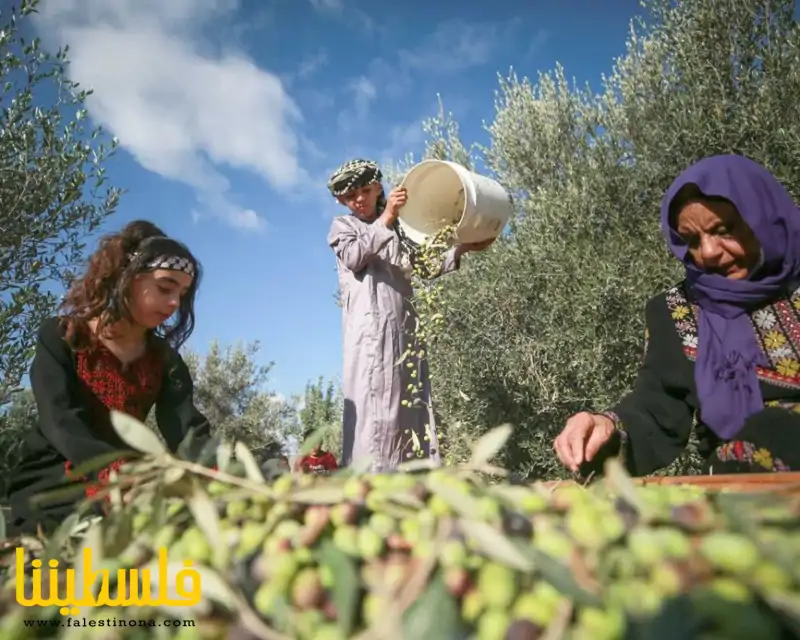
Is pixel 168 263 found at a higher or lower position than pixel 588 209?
lower

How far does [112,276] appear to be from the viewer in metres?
3.00

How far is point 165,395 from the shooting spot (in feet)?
10.1

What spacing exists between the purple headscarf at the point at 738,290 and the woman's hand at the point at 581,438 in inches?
20.2

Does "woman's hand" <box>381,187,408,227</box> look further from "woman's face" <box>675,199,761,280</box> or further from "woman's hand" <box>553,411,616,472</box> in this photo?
"woman's hand" <box>553,411,616,472</box>

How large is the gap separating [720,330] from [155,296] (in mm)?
2465

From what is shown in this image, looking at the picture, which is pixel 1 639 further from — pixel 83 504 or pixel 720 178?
pixel 720 178

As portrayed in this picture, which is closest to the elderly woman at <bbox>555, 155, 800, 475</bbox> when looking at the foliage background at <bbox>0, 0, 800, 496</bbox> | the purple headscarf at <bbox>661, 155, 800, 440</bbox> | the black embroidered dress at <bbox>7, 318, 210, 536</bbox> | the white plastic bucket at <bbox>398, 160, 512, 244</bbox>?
the purple headscarf at <bbox>661, 155, 800, 440</bbox>

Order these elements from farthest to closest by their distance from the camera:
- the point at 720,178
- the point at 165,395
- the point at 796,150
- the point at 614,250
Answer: the point at 614,250 → the point at 796,150 → the point at 165,395 → the point at 720,178

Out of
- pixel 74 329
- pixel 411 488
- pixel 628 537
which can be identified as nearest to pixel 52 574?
pixel 411 488

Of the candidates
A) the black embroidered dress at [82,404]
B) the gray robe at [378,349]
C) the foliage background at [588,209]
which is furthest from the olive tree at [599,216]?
the black embroidered dress at [82,404]

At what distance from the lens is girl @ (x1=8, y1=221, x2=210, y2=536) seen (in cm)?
260

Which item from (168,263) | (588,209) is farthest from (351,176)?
(588,209)

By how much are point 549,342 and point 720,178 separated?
6.81 m

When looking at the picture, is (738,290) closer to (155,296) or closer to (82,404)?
(155,296)
